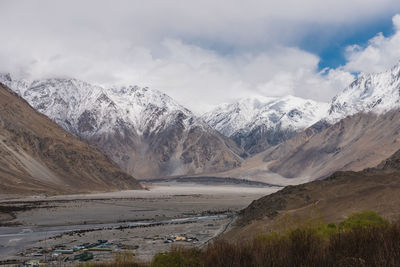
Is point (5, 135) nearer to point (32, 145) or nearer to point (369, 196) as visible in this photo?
point (32, 145)

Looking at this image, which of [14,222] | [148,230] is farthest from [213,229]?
[14,222]

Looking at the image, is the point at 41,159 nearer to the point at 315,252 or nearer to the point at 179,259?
the point at 179,259

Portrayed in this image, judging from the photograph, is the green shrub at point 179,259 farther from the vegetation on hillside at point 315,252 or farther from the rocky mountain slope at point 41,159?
the rocky mountain slope at point 41,159

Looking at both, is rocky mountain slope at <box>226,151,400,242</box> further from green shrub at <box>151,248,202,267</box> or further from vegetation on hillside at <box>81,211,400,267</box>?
vegetation on hillside at <box>81,211,400,267</box>

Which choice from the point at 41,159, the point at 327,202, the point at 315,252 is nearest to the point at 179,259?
Result: the point at 315,252

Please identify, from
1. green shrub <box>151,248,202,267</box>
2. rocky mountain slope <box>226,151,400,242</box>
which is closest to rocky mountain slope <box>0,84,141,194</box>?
rocky mountain slope <box>226,151,400,242</box>
